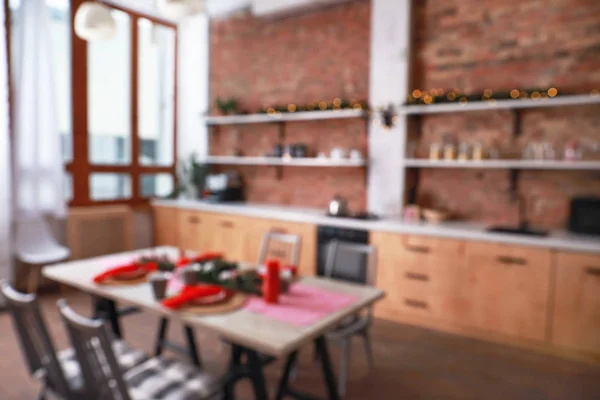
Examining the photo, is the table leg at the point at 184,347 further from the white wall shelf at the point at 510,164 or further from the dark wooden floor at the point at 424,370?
the white wall shelf at the point at 510,164

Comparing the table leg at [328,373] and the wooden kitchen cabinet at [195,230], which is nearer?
the table leg at [328,373]

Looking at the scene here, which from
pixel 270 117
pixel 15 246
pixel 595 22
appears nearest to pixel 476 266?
pixel 595 22

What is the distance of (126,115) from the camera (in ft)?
17.4

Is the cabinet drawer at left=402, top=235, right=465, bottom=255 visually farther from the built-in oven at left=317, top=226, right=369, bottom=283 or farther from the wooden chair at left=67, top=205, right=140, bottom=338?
the wooden chair at left=67, top=205, right=140, bottom=338

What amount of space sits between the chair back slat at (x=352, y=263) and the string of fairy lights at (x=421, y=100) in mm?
1667

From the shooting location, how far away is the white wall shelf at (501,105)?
323 cm

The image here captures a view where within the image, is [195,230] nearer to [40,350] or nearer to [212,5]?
[212,5]

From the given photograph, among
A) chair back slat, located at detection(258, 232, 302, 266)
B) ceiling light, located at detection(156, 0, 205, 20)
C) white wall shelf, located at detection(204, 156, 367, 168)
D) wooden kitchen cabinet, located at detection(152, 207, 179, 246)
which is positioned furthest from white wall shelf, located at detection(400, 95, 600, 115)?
wooden kitchen cabinet, located at detection(152, 207, 179, 246)

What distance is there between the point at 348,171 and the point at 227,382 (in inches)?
116

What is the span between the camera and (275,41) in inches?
203

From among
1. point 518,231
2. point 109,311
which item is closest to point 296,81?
point 518,231

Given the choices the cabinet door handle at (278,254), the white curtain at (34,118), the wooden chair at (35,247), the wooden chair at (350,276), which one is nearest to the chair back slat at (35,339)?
the wooden chair at (350,276)

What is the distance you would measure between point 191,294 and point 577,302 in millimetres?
2598

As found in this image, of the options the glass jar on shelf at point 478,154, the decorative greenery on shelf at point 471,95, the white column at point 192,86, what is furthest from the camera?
the white column at point 192,86
